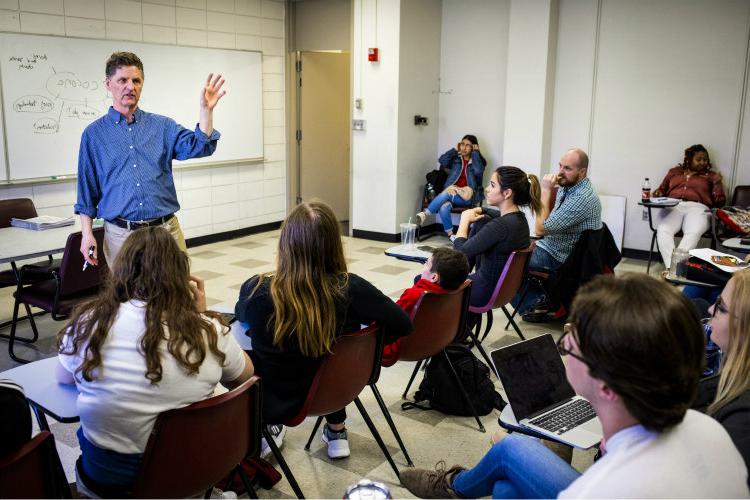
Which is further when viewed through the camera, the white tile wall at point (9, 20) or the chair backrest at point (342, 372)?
the white tile wall at point (9, 20)

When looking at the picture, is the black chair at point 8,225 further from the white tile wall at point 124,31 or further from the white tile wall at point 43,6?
the white tile wall at point 124,31

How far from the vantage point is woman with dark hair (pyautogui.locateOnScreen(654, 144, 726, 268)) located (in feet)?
19.7

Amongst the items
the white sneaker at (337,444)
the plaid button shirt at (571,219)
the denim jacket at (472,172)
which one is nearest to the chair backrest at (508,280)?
the plaid button shirt at (571,219)

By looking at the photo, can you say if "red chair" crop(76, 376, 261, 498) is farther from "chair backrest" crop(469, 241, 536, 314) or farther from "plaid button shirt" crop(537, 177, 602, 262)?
"plaid button shirt" crop(537, 177, 602, 262)

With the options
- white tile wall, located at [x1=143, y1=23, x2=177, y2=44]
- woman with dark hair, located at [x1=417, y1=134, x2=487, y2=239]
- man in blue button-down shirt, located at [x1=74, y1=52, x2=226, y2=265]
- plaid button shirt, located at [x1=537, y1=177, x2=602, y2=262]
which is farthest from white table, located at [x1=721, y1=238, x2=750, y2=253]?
white tile wall, located at [x1=143, y1=23, x2=177, y2=44]

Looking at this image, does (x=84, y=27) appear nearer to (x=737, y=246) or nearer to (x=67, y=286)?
(x=67, y=286)

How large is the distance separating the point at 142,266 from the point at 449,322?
1531 millimetres

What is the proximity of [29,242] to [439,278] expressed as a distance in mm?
2448

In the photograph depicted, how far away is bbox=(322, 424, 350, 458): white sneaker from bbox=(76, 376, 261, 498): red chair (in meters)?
1.01

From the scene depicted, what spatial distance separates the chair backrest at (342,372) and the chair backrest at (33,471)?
934 millimetres

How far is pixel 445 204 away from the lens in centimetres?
712

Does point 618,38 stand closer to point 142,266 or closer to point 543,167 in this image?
point 543,167

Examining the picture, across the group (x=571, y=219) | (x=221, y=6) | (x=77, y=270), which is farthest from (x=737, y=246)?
(x=221, y=6)

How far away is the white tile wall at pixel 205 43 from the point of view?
217 inches
